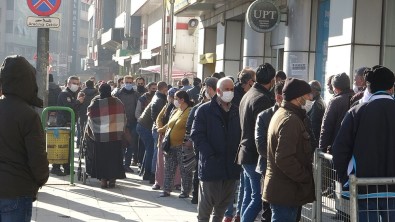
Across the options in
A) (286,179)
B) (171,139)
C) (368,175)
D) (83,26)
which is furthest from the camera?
(83,26)

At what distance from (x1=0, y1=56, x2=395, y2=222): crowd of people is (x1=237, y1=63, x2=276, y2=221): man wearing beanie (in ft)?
0.03

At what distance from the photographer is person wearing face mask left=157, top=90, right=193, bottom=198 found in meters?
11.9

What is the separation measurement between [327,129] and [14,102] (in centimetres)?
491

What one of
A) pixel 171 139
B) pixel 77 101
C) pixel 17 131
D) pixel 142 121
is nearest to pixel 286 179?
pixel 17 131

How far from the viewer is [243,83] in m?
10.1

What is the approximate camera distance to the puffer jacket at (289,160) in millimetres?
6820

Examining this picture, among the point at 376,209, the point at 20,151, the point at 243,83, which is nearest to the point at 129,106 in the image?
the point at 243,83

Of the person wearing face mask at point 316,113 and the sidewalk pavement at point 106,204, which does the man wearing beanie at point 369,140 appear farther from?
the person wearing face mask at point 316,113

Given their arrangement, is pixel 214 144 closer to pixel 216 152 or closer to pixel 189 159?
pixel 216 152

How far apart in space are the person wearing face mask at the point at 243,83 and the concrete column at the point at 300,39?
6901mm

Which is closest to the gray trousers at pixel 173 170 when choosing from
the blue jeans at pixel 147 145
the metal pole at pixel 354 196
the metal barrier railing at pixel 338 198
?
the blue jeans at pixel 147 145

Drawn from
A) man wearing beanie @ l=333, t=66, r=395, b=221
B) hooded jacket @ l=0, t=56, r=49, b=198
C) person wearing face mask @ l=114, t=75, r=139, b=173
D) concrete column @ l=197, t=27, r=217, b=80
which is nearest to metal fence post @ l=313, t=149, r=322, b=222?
man wearing beanie @ l=333, t=66, r=395, b=221

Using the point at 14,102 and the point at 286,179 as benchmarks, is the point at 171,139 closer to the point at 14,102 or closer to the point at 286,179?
the point at 286,179

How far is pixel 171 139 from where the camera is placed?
39.0 ft
